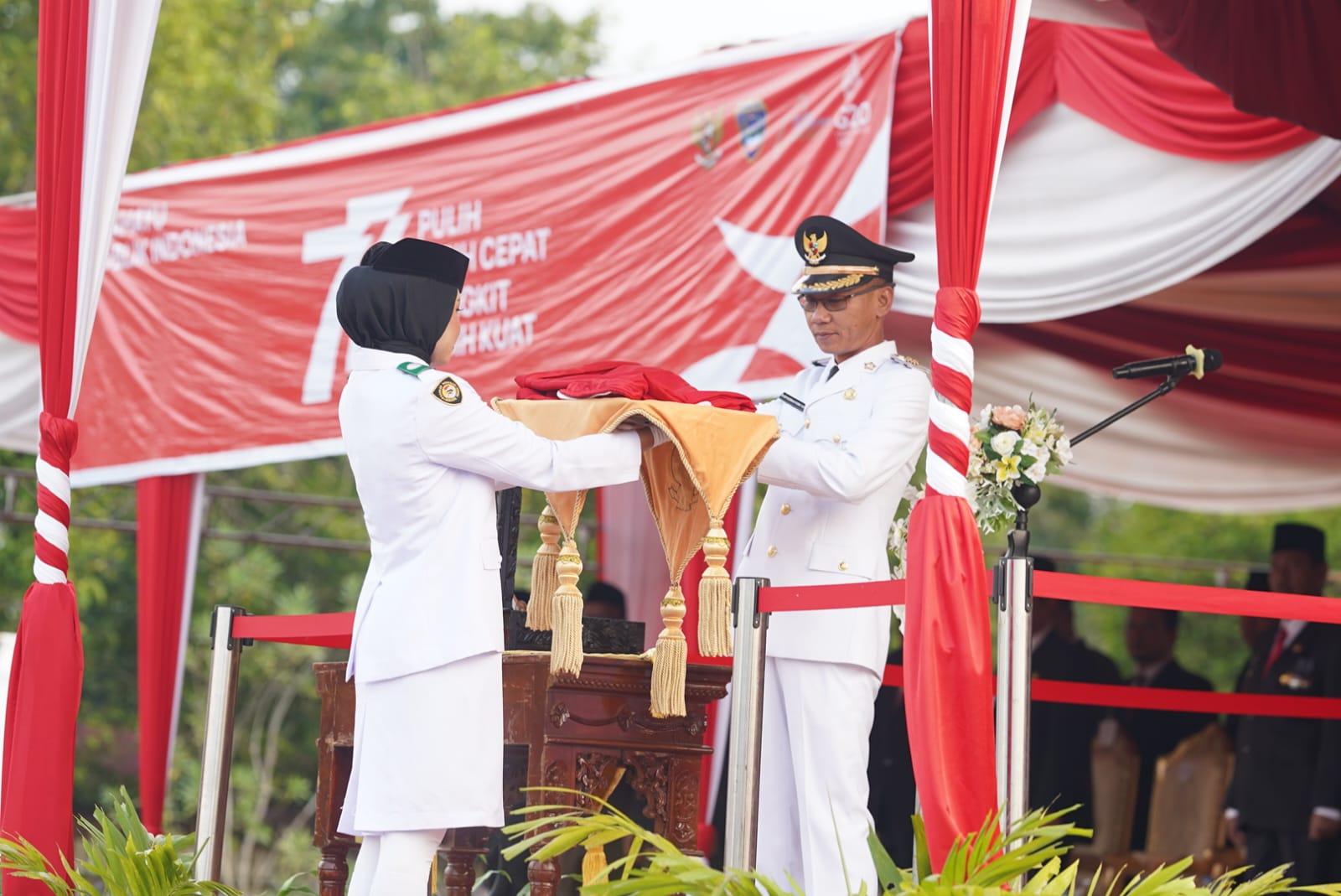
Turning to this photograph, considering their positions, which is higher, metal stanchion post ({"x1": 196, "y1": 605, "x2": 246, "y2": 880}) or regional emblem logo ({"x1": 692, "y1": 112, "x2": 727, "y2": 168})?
regional emblem logo ({"x1": 692, "y1": 112, "x2": 727, "y2": 168})

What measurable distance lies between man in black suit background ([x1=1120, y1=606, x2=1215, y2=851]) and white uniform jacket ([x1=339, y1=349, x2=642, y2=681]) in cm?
450

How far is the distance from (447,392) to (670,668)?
82cm

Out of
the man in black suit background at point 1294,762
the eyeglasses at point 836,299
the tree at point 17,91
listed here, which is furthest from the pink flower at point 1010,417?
the tree at point 17,91

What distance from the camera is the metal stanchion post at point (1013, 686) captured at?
340 cm

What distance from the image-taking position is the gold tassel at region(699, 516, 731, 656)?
3838mm

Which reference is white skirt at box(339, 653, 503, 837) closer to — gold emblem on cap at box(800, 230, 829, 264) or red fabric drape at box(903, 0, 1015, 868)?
red fabric drape at box(903, 0, 1015, 868)

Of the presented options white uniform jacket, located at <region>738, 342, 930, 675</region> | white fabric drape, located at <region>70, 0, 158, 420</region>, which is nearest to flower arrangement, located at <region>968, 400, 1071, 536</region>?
white uniform jacket, located at <region>738, 342, 930, 675</region>

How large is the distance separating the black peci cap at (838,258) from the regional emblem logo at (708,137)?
1710 millimetres

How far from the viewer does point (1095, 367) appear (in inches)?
273

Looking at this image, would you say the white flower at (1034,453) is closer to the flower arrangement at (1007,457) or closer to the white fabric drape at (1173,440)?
the flower arrangement at (1007,457)

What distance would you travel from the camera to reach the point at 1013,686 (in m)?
3.42

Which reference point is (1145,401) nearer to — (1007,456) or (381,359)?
(1007,456)

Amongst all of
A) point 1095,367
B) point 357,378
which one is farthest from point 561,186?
point 357,378

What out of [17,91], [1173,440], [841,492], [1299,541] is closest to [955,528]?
[841,492]
